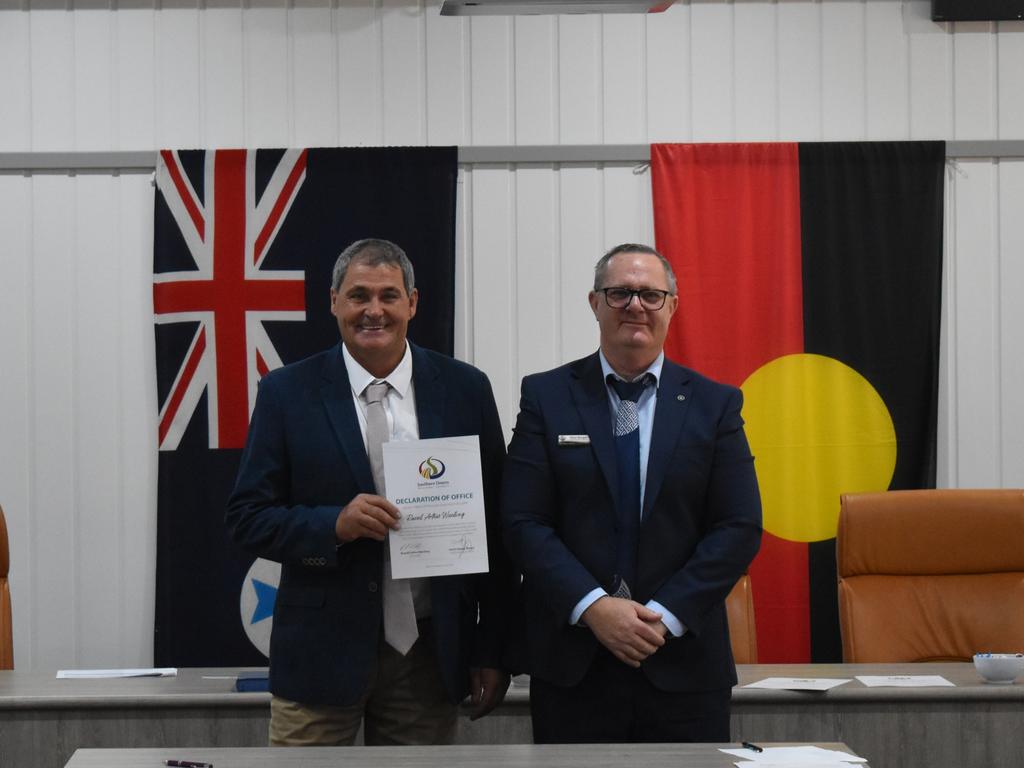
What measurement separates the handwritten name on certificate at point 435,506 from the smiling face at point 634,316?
38cm

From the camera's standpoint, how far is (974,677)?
339 cm

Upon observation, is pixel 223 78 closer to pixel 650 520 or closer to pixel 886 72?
pixel 886 72

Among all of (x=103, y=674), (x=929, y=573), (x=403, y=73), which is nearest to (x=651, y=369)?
(x=929, y=573)

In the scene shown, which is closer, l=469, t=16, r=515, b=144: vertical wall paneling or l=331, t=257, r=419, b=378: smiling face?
l=331, t=257, r=419, b=378: smiling face

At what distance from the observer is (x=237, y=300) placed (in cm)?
474

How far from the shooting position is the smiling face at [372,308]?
8.34 ft

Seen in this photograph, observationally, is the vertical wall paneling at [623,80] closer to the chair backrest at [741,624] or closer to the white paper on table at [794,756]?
the chair backrest at [741,624]

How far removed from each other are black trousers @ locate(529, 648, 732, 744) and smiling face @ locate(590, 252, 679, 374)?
0.65 m

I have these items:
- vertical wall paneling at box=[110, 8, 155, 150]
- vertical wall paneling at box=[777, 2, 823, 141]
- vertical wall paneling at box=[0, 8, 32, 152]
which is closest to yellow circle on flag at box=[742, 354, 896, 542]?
vertical wall paneling at box=[777, 2, 823, 141]

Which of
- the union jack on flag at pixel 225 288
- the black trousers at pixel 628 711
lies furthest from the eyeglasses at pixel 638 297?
the union jack on flag at pixel 225 288

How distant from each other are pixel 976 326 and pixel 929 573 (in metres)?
1.41

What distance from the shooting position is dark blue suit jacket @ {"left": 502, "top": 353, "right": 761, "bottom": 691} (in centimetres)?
240

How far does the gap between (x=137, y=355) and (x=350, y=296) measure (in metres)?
2.55

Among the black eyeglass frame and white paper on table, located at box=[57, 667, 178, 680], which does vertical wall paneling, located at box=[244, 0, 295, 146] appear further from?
the black eyeglass frame
